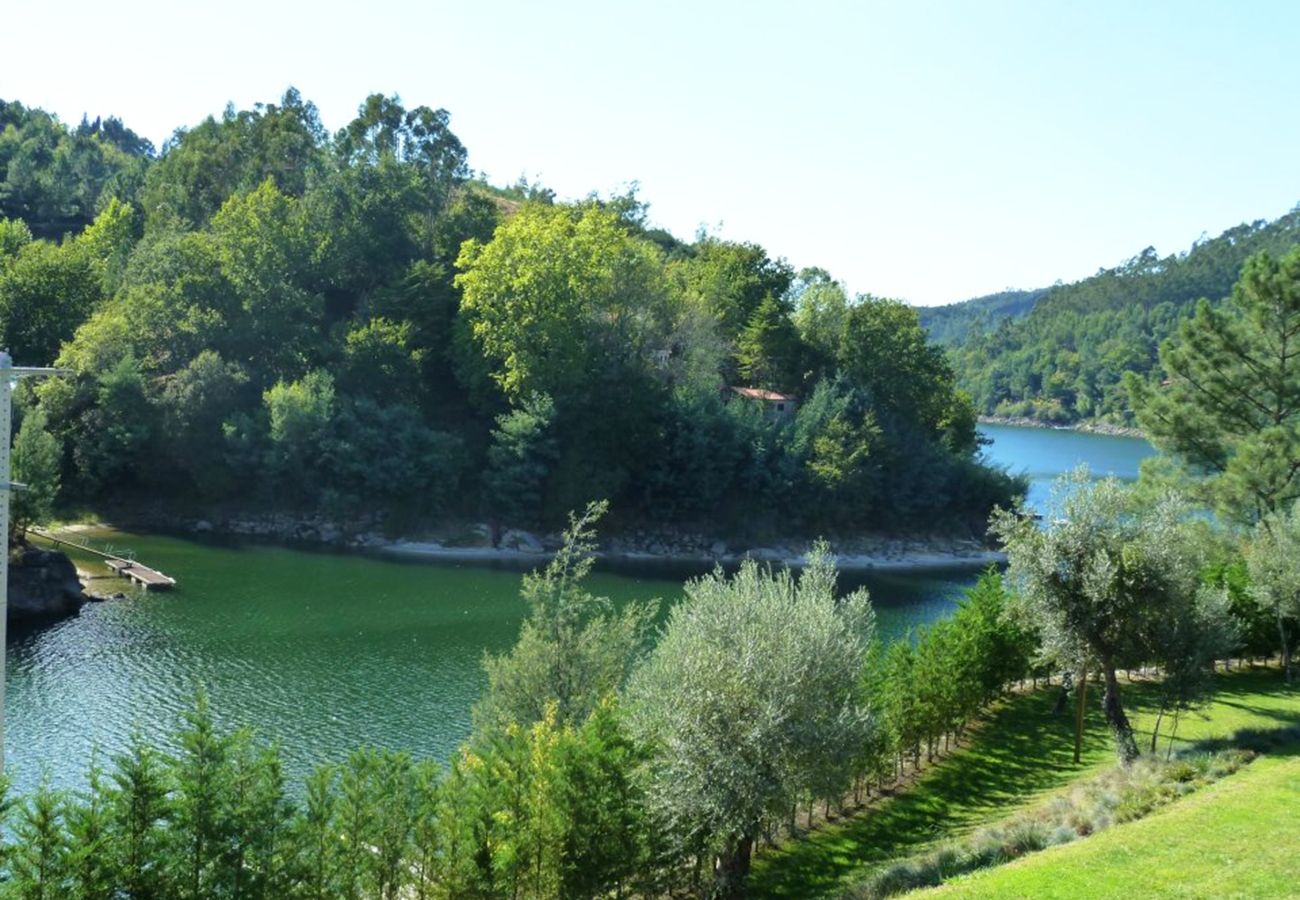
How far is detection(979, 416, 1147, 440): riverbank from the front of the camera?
547 ft

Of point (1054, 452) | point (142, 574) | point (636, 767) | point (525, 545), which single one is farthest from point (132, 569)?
point (1054, 452)

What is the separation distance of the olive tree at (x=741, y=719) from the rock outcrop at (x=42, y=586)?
31487 millimetres

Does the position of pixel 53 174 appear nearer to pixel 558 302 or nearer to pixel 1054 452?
pixel 558 302

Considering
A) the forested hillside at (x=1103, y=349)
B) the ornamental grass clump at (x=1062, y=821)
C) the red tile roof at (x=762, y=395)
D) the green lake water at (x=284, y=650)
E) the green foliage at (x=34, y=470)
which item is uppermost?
the forested hillside at (x=1103, y=349)

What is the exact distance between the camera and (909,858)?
66.6 ft

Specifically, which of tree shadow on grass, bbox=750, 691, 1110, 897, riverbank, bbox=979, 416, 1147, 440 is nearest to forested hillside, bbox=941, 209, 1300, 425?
riverbank, bbox=979, 416, 1147, 440

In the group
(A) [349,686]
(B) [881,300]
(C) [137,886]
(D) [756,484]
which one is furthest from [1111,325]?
(C) [137,886]

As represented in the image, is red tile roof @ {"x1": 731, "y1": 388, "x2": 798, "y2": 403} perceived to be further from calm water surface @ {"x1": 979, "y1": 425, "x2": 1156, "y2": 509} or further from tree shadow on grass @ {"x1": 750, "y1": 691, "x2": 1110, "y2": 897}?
tree shadow on grass @ {"x1": 750, "y1": 691, "x2": 1110, "y2": 897}

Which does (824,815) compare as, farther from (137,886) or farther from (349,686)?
(349,686)

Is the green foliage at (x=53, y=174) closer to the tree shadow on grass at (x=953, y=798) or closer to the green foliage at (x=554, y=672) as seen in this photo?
the green foliage at (x=554, y=672)

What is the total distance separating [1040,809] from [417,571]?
40.3 m

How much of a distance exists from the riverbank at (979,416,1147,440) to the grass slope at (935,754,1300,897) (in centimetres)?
15225

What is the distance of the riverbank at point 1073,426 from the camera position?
547 feet

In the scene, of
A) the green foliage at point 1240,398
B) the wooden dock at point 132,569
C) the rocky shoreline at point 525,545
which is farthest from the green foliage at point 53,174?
the green foliage at point 1240,398
